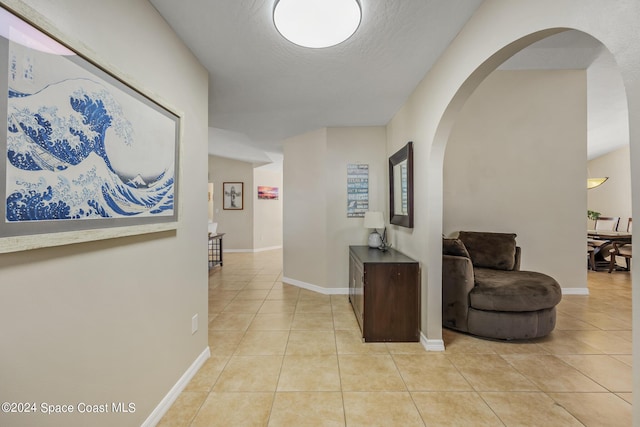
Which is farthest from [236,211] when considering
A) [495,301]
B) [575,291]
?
[575,291]

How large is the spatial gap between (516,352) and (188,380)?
267cm

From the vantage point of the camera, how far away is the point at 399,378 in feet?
6.33

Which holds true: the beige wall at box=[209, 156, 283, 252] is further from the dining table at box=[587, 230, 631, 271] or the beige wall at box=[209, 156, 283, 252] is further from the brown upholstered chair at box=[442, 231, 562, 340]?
the dining table at box=[587, 230, 631, 271]

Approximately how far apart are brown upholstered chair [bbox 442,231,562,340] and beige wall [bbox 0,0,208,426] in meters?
2.33

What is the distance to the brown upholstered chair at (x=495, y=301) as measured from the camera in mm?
2414

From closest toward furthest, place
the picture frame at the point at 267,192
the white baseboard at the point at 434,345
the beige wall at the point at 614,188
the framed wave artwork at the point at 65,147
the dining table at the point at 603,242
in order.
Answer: the framed wave artwork at the point at 65,147 → the white baseboard at the point at 434,345 → the dining table at the point at 603,242 → the beige wall at the point at 614,188 → the picture frame at the point at 267,192

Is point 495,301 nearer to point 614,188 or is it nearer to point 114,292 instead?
point 114,292

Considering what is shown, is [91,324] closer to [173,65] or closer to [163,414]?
[163,414]

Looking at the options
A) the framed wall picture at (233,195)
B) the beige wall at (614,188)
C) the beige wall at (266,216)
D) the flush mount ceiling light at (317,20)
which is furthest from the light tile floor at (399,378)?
the beige wall at (614,188)

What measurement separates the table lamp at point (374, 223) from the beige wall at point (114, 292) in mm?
2087

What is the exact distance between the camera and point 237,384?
1.86 metres

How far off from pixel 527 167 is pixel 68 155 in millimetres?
4876

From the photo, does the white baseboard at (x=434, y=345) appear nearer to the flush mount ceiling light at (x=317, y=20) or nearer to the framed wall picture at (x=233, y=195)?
the flush mount ceiling light at (x=317, y=20)

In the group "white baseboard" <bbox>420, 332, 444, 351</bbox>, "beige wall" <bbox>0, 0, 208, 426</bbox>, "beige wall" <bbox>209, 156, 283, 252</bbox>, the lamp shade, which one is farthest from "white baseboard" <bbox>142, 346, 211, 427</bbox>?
"beige wall" <bbox>209, 156, 283, 252</bbox>
